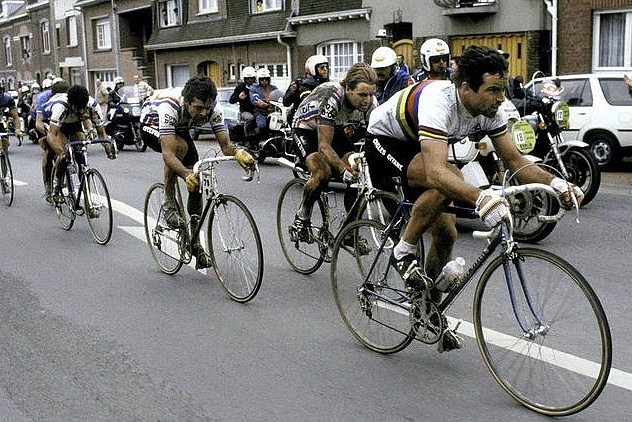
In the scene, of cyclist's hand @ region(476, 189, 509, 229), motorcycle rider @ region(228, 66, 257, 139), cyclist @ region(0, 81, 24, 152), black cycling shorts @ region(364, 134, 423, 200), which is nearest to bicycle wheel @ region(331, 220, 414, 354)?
black cycling shorts @ region(364, 134, 423, 200)

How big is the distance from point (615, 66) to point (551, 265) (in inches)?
611

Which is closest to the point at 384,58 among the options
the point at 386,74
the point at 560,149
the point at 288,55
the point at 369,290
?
the point at 386,74

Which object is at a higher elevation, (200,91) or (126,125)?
(200,91)

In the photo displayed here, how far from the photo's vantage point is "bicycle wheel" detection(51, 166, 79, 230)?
9368 millimetres

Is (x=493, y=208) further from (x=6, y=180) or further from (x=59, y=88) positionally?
(x=6, y=180)

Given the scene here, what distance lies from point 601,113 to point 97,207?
28.0 ft

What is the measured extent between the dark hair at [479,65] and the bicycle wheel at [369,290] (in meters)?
1.16

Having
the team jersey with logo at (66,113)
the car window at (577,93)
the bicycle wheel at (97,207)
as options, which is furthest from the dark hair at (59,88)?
the car window at (577,93)

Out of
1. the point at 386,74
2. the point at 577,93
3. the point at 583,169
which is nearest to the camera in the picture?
the point at 386,74

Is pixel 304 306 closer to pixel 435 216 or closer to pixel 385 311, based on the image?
pixel 385 311

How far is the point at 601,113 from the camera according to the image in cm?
1355

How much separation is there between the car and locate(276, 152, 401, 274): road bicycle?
7166mm

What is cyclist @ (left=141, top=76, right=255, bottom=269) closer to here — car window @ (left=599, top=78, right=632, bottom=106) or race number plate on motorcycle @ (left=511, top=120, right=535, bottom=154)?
race number plate on motorcycle @ (left=511, top=120, right=535, bottom=154)

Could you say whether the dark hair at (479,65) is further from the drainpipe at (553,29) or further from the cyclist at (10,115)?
the drainpipe at (553,29)
